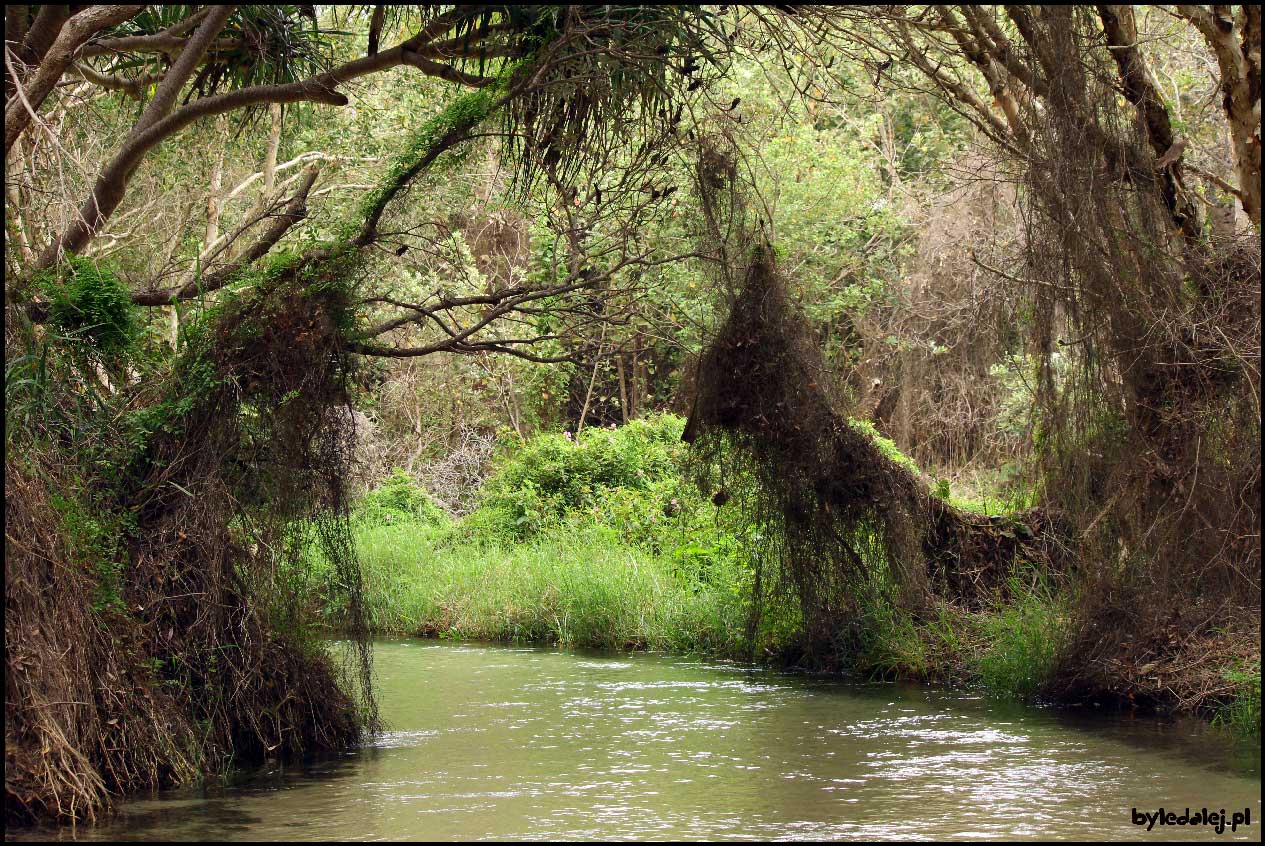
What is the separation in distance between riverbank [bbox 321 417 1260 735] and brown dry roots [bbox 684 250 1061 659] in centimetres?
25

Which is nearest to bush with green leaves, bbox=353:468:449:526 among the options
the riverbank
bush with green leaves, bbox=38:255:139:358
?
the riverbank

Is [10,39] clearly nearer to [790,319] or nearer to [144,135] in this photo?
[144,135]

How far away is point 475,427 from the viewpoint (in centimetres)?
2147

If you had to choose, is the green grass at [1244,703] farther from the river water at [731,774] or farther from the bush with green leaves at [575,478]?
the bush with green leaves at [575,478]

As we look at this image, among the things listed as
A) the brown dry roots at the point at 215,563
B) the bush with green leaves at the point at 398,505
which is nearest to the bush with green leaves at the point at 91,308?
the brown dry roots at the point at 215,563

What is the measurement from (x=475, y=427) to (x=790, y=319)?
534 inches

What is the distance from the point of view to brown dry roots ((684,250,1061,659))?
8.39 metres

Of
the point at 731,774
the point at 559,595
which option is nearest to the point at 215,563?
the point at 731,774

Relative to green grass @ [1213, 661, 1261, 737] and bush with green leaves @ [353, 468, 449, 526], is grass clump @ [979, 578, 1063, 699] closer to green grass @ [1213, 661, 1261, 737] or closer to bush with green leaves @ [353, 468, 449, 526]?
green grass @ [1213, 661, 1261, 737]

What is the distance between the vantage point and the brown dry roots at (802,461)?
8.39 meters

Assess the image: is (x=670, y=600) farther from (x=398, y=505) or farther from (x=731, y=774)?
(x=398, y=505)

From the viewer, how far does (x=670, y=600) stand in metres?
11.9

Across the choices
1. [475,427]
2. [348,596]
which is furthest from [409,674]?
[475,427]

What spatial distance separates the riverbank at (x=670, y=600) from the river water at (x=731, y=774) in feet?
1.10
